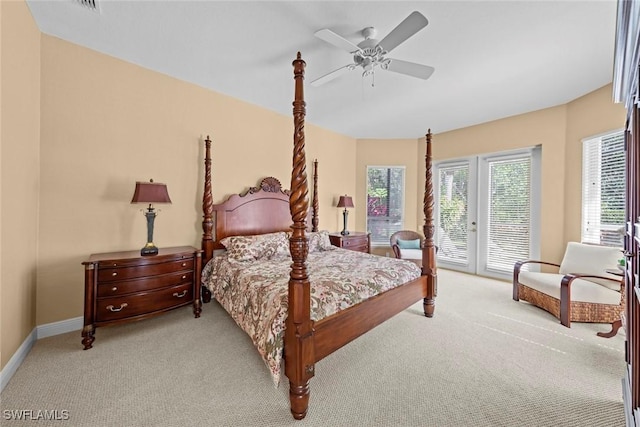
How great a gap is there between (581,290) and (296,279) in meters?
3.31

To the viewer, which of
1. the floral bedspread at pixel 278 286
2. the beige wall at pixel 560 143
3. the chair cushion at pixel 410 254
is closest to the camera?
the floral bedspread at pixel 278 286

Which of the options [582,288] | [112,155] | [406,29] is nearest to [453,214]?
[582,288]

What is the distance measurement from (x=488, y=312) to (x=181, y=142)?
14.5 ft

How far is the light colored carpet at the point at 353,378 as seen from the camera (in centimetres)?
162

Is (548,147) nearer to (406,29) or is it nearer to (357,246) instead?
(357,246)

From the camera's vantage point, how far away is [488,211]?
15.7ft

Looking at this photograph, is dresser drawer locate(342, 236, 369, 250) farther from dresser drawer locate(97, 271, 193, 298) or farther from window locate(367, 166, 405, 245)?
dresser drawer locate(97, 271, 193, 298)

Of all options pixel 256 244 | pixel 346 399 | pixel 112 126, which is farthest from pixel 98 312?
pixel 346 399

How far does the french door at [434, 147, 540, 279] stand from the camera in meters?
4.32

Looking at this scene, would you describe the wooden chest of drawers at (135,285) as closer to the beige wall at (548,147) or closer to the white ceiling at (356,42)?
the white ceiling at (356,42)

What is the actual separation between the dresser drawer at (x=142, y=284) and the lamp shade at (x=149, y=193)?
798mm

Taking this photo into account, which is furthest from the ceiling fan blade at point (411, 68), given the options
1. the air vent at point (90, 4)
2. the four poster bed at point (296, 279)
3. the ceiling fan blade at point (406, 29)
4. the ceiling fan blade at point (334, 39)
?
the air vent at point (90, 4)

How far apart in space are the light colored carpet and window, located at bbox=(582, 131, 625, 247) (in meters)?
1.40

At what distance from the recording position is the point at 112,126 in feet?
9.17
